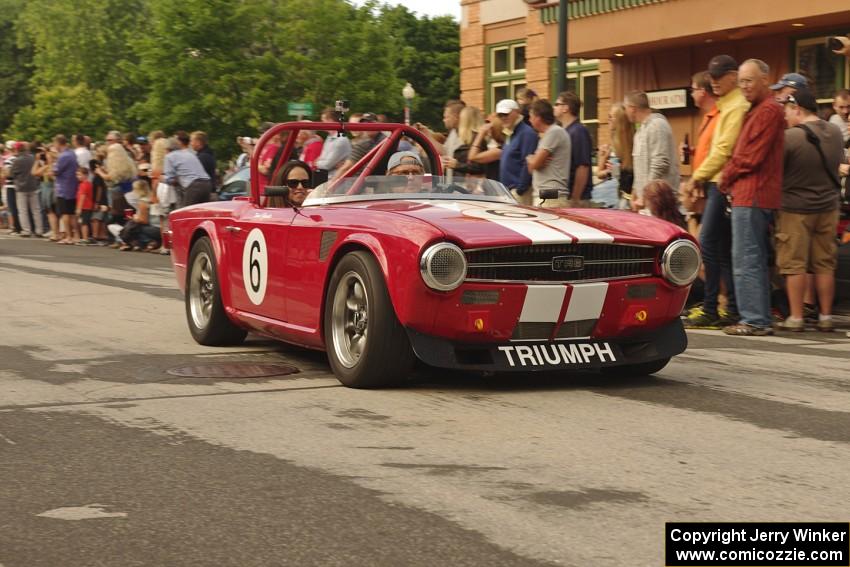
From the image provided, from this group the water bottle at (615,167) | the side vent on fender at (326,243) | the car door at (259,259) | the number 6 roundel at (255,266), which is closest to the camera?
the side vent on fender at (326,243)

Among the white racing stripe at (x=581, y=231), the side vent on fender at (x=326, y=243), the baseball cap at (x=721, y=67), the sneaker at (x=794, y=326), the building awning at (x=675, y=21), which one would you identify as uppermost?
the building awning at (x=675, y=21)

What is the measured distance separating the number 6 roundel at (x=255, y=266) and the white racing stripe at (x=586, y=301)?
210 centimetres

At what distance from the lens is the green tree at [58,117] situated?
79.8m

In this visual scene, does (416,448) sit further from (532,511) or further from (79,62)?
(79,62)

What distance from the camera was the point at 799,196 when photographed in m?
10.6

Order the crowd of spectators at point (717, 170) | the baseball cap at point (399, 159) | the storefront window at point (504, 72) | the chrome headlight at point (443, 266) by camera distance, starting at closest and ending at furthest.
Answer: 1. the chrome headlight at point (443, 266)
2. the baseball cap at point (399, 159)
3. the crowd of spectators at point (717, 170)
4. the storefront window at point (504, 72)

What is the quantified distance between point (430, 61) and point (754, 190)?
76.8m

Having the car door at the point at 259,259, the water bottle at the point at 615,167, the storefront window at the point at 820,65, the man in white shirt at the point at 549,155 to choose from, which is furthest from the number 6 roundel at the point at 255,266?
the storefront window at the point at 820,65

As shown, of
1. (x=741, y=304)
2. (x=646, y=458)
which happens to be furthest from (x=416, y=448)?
(x=741, y=304)

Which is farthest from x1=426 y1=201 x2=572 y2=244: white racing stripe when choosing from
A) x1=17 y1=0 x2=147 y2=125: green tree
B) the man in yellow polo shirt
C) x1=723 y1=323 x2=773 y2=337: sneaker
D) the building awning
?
x1=17 y1=0 x2=147 y2=125: green tree

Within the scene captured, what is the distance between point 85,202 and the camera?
2452 centimetres

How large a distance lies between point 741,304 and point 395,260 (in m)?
4.34

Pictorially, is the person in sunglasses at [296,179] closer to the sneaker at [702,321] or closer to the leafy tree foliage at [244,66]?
the sneaker at [702,321]

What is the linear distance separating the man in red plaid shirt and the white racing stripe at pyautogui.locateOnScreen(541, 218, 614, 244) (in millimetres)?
3242
